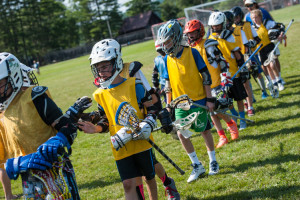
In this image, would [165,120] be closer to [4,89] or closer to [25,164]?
[25,164]

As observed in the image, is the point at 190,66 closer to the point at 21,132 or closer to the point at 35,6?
the point at 21,132

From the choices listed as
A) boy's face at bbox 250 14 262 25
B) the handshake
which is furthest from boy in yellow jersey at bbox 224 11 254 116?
the handshake

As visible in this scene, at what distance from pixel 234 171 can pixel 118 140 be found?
2506 mm

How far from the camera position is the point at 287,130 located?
22.4 feet

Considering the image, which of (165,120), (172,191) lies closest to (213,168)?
(172,191)

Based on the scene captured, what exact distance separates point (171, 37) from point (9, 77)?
96.4 inches

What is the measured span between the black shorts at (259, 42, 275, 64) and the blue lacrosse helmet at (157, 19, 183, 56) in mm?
5664

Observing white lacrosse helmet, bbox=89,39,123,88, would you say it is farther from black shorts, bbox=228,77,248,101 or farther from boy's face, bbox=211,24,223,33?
black shorts, bbox=228,77,248,101

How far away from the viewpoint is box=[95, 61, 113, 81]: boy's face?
4004 mm

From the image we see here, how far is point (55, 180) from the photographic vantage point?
3.43m

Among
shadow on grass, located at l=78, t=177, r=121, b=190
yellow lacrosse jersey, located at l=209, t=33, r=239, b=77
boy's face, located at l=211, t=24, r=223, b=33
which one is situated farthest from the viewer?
yellow lacrosse jersey, located at l=209, t=33, r=239, b=77

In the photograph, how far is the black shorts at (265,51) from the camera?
33.1 feet


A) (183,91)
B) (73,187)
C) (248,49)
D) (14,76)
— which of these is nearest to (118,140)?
(73,187)

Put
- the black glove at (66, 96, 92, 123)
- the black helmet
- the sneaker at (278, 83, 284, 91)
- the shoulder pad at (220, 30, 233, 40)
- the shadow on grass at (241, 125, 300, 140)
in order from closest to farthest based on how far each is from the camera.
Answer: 1. the black glove at (66, 96, 92, 123)
2. the shadow on grass at (241, 125, 300, 140)
3. the shoulder pad at (220, 30, 233, 40)
4. the black helmet
5. the sneaker at (278, 83, 284, 91)
